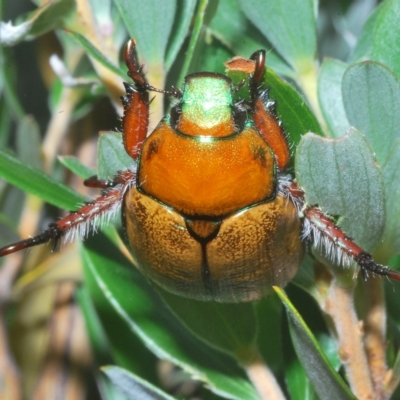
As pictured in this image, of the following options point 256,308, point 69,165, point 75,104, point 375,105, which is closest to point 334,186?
point 375,105

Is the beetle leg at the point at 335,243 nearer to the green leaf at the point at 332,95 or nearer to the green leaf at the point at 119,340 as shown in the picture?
the green leaf at the point at 332,95

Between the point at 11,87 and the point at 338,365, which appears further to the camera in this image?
the point at 11,87

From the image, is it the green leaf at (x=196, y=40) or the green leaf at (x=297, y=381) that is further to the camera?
the green leaf at (x=297, y=381)

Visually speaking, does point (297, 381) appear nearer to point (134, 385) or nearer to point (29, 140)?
point (134, 385)

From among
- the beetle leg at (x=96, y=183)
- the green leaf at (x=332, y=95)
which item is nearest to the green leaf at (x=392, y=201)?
the green leaf at (x=332, y=95)

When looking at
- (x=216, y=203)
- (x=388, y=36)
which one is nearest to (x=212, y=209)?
(x=216, y=203)

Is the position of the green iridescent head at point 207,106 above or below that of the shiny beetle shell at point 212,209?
above

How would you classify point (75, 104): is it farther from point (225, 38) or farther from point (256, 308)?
point (256, 308)

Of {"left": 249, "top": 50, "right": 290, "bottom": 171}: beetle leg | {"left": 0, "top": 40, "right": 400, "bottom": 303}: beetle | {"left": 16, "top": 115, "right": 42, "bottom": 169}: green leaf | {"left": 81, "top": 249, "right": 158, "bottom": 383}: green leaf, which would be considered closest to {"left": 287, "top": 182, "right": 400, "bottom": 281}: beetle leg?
{"left": 0, "top": 40, "right": 400, "bottom": 303}: beetle
